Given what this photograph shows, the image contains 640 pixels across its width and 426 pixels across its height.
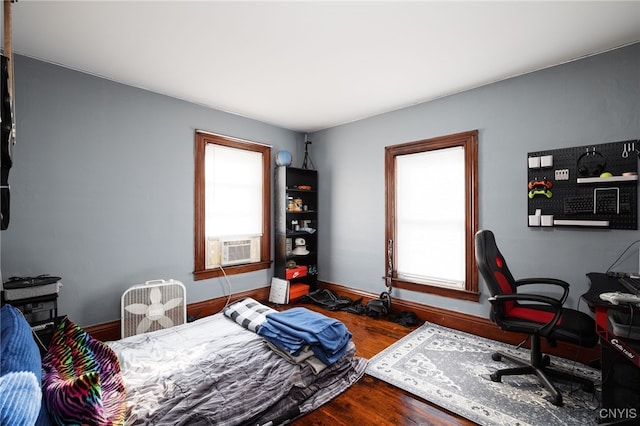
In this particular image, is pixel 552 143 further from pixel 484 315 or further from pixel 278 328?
pixel 278 328

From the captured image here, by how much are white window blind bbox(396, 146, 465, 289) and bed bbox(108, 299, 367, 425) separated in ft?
5.03

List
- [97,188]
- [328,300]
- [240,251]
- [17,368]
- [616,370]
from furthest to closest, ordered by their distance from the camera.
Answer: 1. [328,300]
2. [240,251]
3. [97,188]
4. [616,370]
5. [17,368]

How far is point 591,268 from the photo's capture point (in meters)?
2.46

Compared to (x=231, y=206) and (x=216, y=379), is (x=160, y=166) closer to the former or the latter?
(x=231, y=206)

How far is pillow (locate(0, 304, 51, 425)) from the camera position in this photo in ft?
2.73

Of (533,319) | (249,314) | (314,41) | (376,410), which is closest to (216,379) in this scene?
(249,314)

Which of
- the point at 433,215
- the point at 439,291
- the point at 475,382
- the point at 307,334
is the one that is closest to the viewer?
the point at 307,334

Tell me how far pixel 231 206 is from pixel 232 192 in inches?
7.5

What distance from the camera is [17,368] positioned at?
41.8 inches

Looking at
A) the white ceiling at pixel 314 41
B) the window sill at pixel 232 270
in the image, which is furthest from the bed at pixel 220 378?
the white ceiling at pixel 314 41

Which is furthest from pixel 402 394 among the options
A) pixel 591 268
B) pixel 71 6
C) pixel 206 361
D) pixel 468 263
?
pixel 71 6

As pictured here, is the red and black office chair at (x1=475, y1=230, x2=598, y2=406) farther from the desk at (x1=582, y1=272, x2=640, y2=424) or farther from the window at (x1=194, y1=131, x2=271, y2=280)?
the window at (x1=194, y1=131, x2=271, y2=280)

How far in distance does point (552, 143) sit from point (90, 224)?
4.43 metres

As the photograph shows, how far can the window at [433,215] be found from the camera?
3.13 metres
